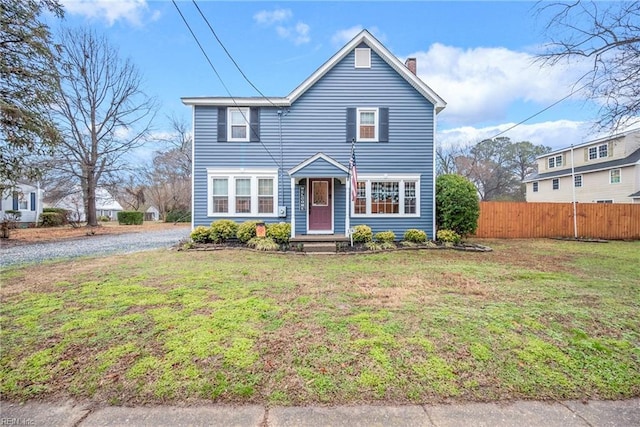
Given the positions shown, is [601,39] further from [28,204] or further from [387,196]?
[28,204]

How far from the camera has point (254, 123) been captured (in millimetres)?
11781

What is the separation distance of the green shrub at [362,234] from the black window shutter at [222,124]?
6322mm

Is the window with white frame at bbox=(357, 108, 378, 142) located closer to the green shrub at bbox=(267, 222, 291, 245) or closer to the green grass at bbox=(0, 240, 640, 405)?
the green shrub at bbox=(267, 222, 291, 245)

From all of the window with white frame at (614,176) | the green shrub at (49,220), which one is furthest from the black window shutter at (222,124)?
the window with white frame at (614,176)

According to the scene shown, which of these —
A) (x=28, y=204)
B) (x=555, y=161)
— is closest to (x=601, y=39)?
(x=555, y=161)

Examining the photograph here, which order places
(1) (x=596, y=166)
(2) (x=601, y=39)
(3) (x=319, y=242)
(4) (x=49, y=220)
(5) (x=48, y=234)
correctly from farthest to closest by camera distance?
(1) (x=596, y=166)
(4) (x=49, y=220)
(5) (x=48, y=234)
(3) (x=319, y=242)
(2) (x=601, y=39)

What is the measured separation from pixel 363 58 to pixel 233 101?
5.43 m

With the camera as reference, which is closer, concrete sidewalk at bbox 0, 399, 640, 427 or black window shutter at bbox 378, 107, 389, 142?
concrete sidewalk at bbox 0, 399, 640, 427

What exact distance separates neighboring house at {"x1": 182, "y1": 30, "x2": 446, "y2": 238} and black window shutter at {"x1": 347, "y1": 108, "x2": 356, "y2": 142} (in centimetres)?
4

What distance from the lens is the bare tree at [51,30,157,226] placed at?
20.1 m

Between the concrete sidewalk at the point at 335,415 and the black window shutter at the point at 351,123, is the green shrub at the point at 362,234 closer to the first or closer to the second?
the black window shutter at the point at 351,123

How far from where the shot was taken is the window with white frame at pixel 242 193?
11742 mm

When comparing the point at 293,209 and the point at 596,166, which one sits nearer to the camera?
the point at 293,209

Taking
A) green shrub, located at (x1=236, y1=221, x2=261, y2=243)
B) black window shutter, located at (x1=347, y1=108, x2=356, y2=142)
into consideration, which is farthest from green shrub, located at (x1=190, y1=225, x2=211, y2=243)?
black window shutter, located at (x1=347, y1=108, x2=356, y2=142)
